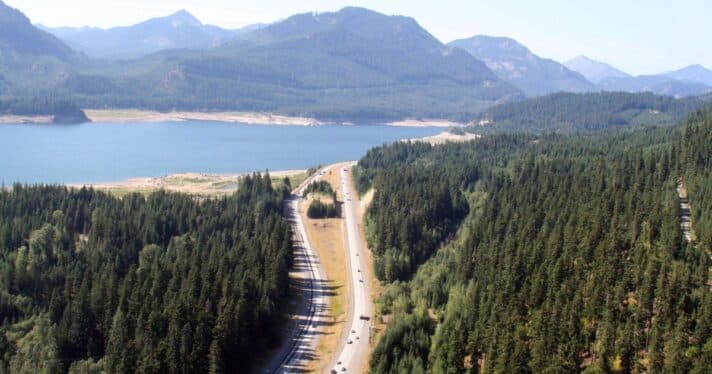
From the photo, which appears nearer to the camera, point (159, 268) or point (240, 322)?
point (240, 322)

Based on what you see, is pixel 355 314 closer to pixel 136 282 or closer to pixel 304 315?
pixel 304 315

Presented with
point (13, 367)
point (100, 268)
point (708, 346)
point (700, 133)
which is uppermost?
point (700, 133)

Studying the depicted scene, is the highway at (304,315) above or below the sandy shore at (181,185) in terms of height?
below

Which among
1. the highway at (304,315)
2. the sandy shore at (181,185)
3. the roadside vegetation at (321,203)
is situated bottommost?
the highway at (304,315)

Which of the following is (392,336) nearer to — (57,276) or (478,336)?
(478,336)

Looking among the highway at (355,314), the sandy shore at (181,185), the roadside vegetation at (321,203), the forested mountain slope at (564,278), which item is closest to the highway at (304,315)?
the highway at (355,314)

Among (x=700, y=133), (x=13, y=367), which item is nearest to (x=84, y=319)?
(x=13, y=367)

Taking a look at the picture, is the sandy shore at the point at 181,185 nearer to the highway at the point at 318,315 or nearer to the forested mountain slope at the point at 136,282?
the forested mountain slope at the point at 136,282
